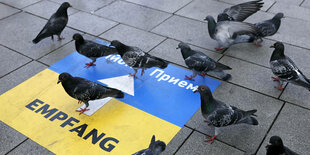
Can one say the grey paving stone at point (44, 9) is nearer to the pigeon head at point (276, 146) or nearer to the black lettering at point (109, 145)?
the black lettering at point (109, 145)

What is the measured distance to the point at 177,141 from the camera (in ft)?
16.4

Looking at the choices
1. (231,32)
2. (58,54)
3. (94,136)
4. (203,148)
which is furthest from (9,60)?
(231,32)

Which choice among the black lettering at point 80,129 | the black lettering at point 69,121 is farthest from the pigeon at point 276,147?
the black lettering at point 69,121

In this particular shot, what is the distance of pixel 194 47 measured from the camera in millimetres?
7660

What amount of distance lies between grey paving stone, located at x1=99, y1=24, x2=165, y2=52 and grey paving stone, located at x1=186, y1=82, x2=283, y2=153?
2.43m

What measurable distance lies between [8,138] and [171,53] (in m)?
4.16

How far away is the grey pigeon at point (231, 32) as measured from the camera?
6805mm

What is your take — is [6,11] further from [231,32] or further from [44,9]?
[231,32]

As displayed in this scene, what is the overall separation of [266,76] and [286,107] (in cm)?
108

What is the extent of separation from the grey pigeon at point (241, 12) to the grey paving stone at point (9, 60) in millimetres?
5099

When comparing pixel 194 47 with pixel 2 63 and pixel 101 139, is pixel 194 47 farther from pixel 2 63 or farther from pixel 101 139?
pixel 2 63

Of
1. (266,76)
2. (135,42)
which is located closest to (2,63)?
(135,42)

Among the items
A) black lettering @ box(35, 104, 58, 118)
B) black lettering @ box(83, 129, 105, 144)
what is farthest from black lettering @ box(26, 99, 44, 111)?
black lettering @ box(83, 129, 105, 144)

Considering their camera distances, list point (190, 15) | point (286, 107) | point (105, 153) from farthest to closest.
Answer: point (190, 15) < point (286, 107) < point (105, 153)
